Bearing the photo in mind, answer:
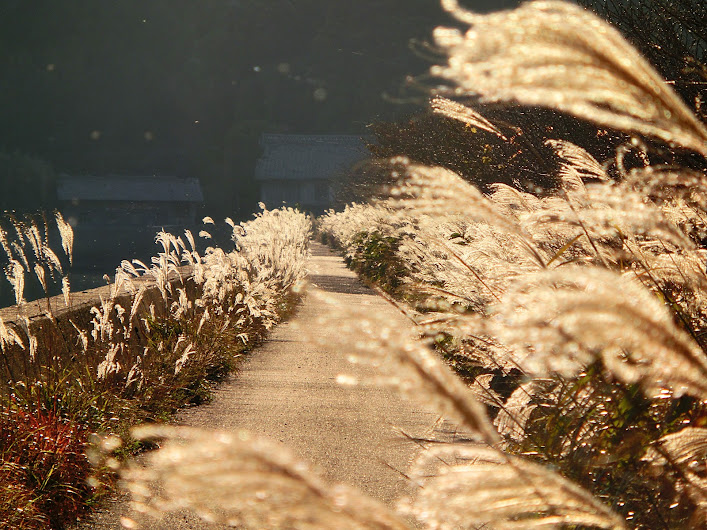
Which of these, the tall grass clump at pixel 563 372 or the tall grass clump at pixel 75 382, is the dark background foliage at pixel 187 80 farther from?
the tall grass clump at pixel 563 372

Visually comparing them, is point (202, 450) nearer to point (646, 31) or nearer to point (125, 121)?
point (646, 31)

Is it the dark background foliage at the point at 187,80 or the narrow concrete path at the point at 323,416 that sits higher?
the dark background foliage at the point at 187,80

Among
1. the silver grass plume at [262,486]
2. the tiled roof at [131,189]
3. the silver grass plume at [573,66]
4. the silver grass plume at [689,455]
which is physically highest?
the silver grass plume at [573,66]

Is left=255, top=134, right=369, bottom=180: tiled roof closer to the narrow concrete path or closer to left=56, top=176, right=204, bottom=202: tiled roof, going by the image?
left=56, top=176, right=204, bottom=202: tiled roof

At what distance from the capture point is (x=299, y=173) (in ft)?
261

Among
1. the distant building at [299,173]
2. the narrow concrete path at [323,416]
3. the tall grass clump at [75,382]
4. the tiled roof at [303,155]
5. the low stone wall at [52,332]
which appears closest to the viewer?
the tall grass clump at [75,382]

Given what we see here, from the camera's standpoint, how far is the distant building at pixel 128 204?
194ft

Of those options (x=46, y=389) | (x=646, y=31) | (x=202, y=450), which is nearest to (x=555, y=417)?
(x=202, y=450)

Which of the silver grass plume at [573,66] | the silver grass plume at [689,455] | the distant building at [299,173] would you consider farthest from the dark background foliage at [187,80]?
the silver grass plume at [573,66]

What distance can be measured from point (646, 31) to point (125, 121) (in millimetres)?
64015

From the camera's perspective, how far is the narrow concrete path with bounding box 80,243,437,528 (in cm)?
559

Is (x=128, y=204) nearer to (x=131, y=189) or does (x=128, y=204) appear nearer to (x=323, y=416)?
(x=131, y=189)

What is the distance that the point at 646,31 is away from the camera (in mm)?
9594

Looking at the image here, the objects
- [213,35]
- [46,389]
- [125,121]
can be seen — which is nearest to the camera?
[46,389]
